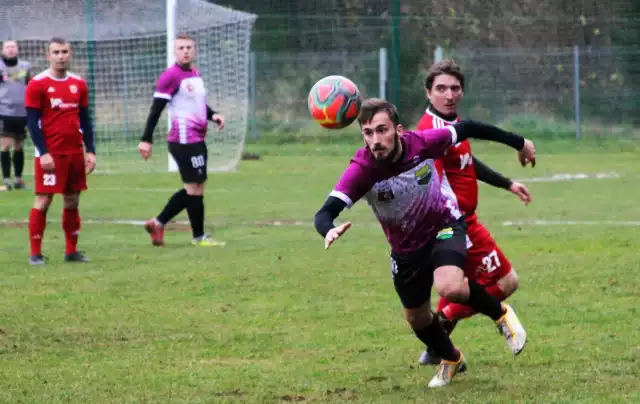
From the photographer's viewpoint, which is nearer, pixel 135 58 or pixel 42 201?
pixel 42 201

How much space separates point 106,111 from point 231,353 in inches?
688

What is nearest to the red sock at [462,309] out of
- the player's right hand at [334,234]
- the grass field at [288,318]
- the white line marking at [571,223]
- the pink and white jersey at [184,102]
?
the grass field at [288,318]

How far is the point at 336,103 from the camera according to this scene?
287 inches

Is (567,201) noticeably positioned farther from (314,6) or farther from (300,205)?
(314,6)

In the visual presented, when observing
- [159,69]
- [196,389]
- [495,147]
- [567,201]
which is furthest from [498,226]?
[495,147]

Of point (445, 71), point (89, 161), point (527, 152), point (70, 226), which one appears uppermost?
point (445, 71)

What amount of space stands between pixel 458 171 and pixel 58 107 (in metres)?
5.57

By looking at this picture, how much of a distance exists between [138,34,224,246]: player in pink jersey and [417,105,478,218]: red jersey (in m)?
6.06

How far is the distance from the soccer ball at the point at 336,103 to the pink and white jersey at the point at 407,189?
0.62 meters

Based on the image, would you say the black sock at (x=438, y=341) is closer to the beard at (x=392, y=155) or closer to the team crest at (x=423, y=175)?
the team crest at (x=423, y=175)

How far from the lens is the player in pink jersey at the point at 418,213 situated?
6.45m

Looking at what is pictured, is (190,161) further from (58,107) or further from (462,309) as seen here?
(462,309)

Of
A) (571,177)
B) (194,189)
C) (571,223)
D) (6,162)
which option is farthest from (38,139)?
(571,177)

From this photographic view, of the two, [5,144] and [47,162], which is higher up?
[47,162]
